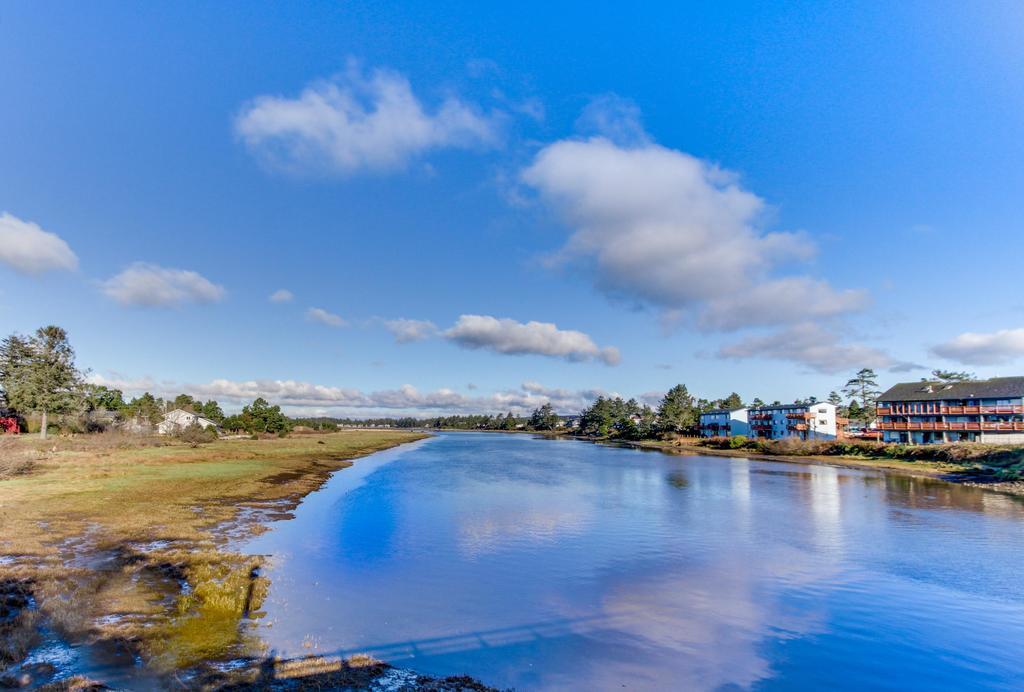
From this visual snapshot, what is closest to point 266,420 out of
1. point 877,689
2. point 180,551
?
point 180,551

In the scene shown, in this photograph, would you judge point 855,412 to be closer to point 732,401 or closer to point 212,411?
point 732,401

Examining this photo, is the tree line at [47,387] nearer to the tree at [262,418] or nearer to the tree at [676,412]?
the tree at [262,418]

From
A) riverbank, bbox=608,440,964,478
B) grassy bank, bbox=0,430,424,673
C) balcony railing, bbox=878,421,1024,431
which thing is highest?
balcony railing, bbox=878,421,1024,431

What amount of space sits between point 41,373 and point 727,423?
131475 millimetres

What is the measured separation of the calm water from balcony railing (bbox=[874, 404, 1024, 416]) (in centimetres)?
5521

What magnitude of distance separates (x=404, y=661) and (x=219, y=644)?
4.52 m

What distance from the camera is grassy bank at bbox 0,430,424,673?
1234cm

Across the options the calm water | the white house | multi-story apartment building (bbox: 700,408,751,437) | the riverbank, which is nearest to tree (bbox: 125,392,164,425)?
the white house

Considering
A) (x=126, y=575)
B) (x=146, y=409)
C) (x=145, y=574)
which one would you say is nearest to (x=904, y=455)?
(x=145, y=574)

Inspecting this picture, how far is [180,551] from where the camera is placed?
2025 centimetres

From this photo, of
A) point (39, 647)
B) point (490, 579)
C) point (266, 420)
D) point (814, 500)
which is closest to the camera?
point (39, 647)

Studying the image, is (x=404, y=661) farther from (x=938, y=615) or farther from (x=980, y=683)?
(x=938, y=615)

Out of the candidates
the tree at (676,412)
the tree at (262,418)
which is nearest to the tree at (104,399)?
the tree at (262,418)

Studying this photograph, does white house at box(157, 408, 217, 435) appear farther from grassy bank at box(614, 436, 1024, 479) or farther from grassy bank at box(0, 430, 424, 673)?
grassy bank at box(614, 436, 1024, 479)
